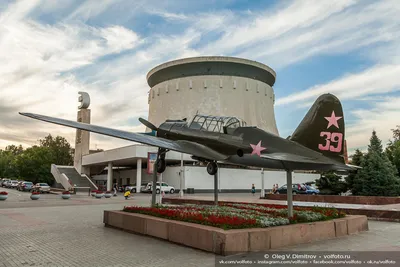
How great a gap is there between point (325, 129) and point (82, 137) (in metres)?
67.5

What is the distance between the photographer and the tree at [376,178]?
2389 cm

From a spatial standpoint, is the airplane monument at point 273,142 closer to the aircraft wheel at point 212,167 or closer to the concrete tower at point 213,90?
the aircraft wheel at point 212,167

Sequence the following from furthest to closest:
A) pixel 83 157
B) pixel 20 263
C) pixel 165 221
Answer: pixel 83 157 → pixel 165 221 → pixel 20 263

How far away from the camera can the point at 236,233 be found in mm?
7969

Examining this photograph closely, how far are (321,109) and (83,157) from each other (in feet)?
217

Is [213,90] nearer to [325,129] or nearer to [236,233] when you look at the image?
[325,129]

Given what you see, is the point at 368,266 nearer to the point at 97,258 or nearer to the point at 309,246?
the point at 309,246

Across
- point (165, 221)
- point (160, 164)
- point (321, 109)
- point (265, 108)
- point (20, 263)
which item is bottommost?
point (20, 263)

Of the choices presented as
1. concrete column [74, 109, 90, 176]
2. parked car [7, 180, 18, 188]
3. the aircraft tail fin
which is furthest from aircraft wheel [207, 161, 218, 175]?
parked car [7, 180, 18, 188]

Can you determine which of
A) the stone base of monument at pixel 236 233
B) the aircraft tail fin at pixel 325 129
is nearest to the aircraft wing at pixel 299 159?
the aircraft tail fin at pixel 325 129

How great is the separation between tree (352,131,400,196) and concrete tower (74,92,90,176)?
2220 inches

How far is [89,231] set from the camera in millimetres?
11641

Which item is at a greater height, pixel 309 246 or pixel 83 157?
pixel 83 157

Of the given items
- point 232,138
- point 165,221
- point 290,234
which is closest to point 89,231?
point 165,221
